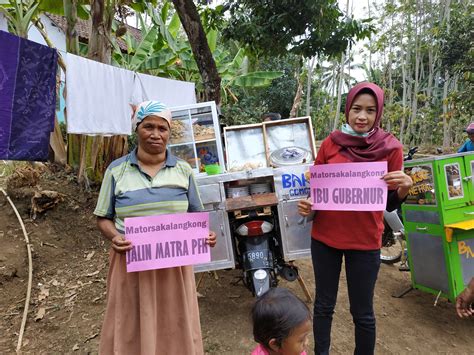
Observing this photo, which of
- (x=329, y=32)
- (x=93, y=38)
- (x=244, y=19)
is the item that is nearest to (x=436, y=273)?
(x=329, y=32)

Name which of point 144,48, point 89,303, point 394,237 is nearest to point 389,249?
point 394,237

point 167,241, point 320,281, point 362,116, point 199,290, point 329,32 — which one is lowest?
point 199,290

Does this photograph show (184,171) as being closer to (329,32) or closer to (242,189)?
(242,189)

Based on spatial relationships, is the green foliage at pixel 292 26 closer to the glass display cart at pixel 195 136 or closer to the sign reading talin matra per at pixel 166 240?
the glass display cart at pixel 195 136

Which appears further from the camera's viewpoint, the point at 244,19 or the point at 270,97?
the point at 270,97

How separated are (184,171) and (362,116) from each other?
1.10 m

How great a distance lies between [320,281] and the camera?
2.23 metres

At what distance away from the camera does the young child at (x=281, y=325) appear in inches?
56.3

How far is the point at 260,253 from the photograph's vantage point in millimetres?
2959

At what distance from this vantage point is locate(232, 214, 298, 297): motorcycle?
286 cm

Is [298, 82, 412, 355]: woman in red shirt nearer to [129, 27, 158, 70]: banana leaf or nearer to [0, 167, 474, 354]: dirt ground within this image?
[0, 167, 474, 354]: dirt ground

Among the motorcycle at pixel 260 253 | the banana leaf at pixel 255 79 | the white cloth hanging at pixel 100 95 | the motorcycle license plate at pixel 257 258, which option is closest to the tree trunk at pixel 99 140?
the white cloth hanging at pixel 100 95

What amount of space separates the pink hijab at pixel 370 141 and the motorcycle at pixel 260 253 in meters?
1.17

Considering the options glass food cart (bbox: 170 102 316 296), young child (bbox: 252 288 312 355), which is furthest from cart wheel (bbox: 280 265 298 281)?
young child (bbox: 252 288 312 355)
